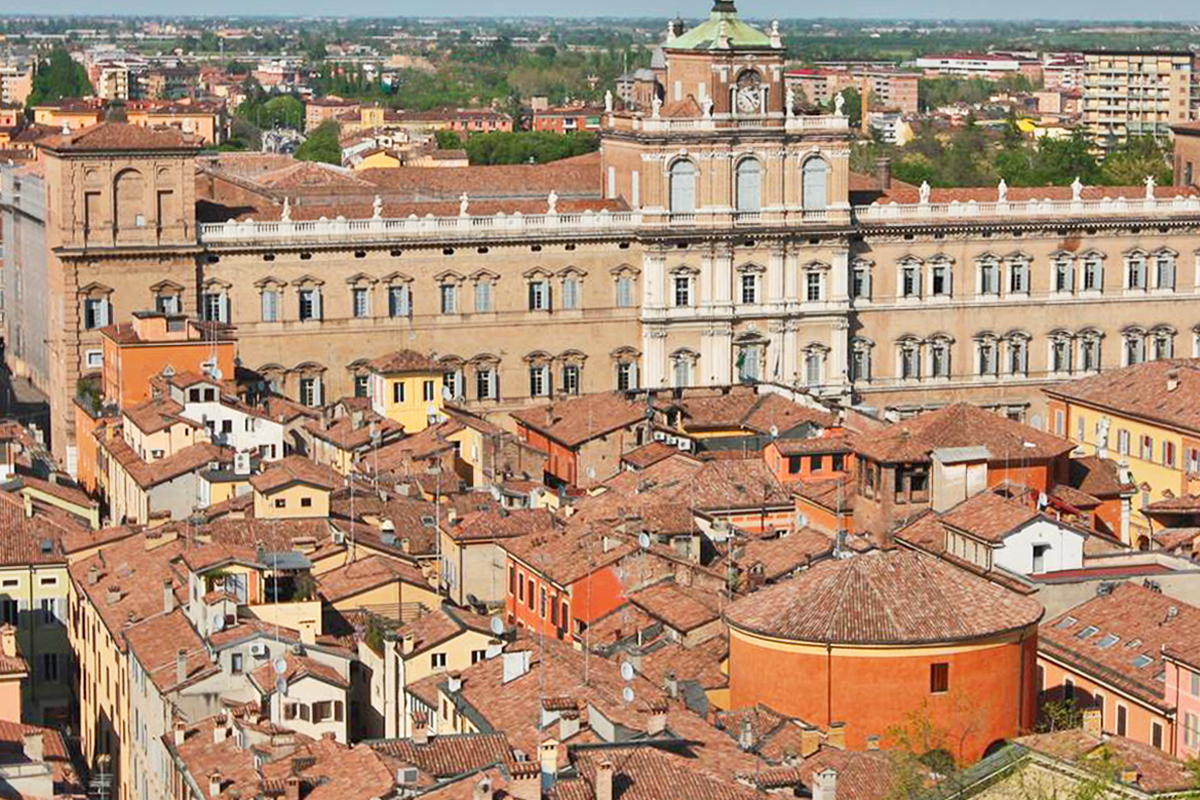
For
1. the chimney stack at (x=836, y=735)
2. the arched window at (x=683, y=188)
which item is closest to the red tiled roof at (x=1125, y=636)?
the chimney stack at (x=836, y=735)

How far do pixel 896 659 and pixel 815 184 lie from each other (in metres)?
→ 39.6

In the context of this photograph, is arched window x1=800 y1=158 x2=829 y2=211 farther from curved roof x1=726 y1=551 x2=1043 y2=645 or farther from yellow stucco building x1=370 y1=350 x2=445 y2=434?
curved roof x1=726 y1=551 x2=1043 y2=645

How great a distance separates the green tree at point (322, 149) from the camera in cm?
13962

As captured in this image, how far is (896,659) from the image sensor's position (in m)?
36.8

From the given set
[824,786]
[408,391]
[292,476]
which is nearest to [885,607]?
[824,786]

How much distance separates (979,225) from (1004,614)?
4058 centimetres

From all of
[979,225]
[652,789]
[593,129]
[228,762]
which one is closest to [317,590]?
[228,762]

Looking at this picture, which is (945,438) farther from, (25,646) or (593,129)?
(593,129)

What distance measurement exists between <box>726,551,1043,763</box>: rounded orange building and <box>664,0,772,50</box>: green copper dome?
3807cm

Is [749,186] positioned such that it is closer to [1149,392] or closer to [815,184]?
[815,184]

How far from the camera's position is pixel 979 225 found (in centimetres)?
7731

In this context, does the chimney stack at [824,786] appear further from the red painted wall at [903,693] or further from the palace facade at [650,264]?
the palace facade at [650,264]

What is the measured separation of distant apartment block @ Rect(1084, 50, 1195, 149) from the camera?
19025 cm

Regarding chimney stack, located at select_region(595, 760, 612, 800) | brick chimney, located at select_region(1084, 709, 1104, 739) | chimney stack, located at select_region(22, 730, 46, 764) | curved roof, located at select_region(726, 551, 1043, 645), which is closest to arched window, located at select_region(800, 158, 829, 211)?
curved roof, located at select_region(726, 551, 1043, 645)
